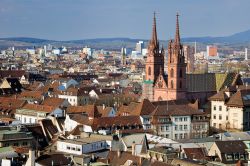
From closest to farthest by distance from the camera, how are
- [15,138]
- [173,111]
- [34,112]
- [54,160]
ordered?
[54,160]
[15,138]
[173,111]
[34,112]

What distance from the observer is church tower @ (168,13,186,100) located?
448ft

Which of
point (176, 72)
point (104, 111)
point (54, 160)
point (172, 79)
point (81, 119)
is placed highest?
point (176, 72)

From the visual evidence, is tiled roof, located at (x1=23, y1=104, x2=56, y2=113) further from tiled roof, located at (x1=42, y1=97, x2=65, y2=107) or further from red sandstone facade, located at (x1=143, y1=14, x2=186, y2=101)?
red sandstone facade, located at (x1=143, y1=14, x2=186, y2=101)

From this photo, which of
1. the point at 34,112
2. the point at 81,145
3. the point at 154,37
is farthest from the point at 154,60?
the point at 81,145

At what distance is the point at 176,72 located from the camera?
137125 mm

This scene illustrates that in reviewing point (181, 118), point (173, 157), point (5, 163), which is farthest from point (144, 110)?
point (5, 163)

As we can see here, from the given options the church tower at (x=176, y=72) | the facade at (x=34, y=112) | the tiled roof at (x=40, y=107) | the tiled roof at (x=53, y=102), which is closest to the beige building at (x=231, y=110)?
the church tower at (x=176, y=72)

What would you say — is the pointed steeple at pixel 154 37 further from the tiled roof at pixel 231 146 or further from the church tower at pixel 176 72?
the tiled roof at pixel 231 146

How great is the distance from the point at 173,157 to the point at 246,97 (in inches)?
1944

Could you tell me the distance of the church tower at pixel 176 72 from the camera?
136 meters

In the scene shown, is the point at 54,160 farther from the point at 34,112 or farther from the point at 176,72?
the point at 176,72

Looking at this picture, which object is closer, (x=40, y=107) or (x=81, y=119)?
(x=81, y=119)

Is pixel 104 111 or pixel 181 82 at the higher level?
pixel 181 82

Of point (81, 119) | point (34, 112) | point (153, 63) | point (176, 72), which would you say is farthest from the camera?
point (153, 63)
